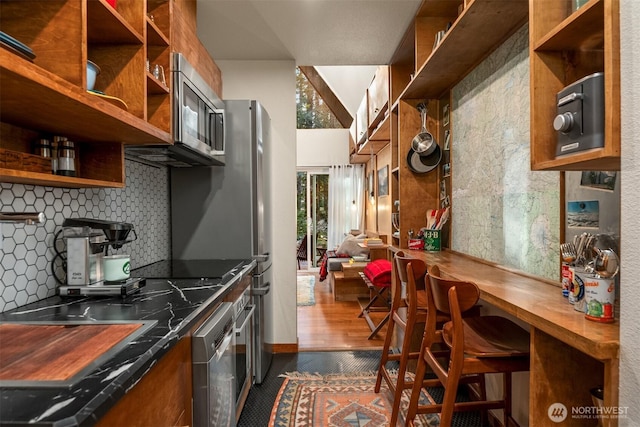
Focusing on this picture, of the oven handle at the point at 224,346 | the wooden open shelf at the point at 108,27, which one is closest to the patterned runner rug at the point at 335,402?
the oven handle at the point at 224,346

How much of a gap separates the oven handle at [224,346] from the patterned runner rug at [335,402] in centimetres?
77

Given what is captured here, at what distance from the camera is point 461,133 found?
8.11 feet

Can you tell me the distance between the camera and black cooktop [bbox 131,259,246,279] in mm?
1807

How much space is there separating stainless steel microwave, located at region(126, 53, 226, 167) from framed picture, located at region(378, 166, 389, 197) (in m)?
3.17

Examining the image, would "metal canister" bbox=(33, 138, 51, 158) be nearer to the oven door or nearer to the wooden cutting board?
the wooden cutting board

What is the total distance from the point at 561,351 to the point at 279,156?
2.54m

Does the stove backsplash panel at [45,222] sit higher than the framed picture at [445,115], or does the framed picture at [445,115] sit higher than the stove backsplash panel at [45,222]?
the framed picture at [445,115]

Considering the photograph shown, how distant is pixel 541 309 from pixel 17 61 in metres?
1.58

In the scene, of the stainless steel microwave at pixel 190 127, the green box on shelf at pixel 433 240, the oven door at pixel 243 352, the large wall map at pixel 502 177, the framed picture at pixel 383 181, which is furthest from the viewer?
the framed picture at pixel 383 181

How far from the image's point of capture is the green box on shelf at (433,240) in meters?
2.65

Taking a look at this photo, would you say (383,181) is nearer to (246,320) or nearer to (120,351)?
(246,320)

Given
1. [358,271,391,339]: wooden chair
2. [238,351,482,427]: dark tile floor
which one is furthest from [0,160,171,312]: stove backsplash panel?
[358,271,391,339]: wooden chair

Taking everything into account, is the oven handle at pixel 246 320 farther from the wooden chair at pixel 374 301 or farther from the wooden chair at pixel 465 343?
the wooden chair at pixel 374 301

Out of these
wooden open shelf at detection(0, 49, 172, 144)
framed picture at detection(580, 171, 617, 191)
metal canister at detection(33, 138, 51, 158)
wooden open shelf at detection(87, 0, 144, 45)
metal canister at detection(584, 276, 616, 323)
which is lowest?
metal canister at detection(584, 276, 616, 323)
